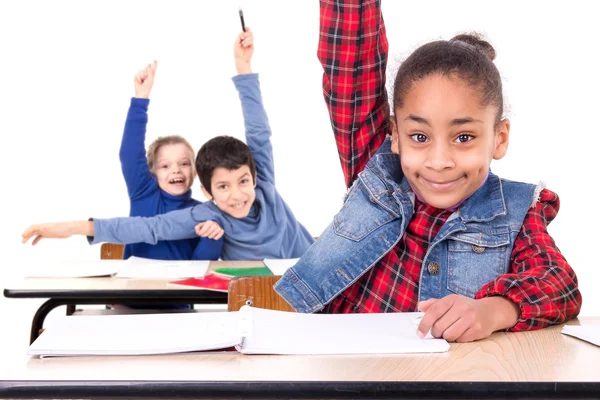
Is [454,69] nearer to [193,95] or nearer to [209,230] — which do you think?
[209,230]

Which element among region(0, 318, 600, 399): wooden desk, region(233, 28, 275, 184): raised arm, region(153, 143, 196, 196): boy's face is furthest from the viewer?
region(153, 143, 196, 196): boy's face

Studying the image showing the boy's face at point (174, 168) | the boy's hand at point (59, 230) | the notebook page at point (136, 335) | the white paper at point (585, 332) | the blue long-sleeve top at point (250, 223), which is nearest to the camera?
the notebook page at point (136, 335)

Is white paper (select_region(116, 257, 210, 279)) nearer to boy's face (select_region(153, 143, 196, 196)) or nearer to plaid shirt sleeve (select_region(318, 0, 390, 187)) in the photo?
boy's face (select_region(153, 143, 196, 196))

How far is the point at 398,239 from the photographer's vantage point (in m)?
1.40

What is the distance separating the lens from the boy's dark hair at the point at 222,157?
3.09m

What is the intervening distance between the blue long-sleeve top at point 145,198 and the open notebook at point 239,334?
6.22 ft

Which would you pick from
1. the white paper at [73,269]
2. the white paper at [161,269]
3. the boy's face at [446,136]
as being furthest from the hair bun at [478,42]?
the white paper at [73,269]

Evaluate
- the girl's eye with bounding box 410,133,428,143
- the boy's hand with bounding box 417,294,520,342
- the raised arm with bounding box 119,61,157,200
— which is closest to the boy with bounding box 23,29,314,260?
the raised arm with bounding box 119,61,157,200

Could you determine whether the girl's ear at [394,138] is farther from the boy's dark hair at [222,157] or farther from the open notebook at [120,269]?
the boy's dark hair at [222,157]

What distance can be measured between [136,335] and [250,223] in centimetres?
210

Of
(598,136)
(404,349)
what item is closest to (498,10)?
(598,136)

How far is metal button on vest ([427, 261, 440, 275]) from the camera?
1.35m

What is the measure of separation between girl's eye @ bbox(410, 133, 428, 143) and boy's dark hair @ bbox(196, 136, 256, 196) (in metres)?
1.79

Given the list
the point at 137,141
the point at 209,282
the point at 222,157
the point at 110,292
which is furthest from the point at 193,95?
the point at 110,292
